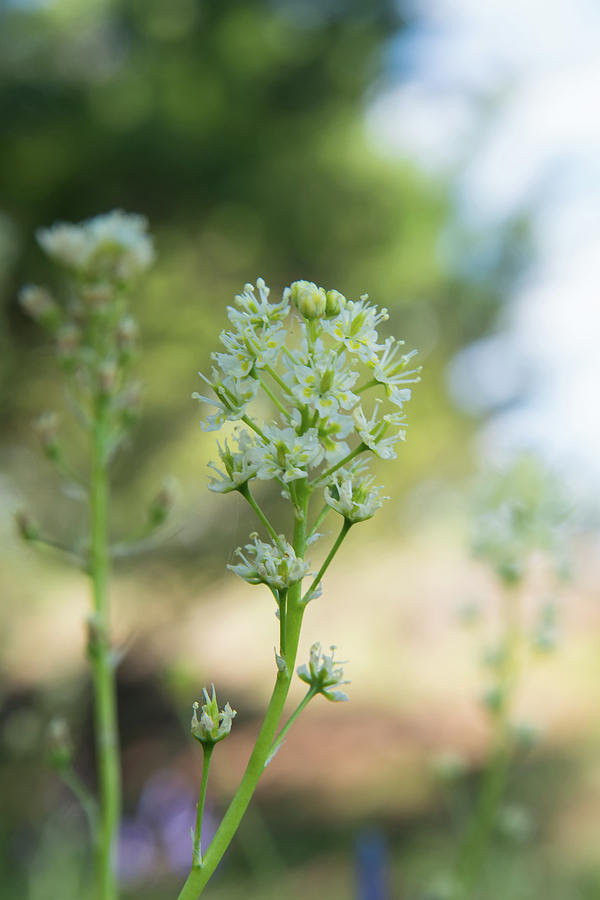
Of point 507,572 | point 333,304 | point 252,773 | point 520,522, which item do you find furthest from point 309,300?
point 520,522

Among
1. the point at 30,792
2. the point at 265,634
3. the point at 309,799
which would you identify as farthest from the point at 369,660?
the point at 30,792

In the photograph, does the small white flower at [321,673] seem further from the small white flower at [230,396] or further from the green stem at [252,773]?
the small white flower at [230,396]

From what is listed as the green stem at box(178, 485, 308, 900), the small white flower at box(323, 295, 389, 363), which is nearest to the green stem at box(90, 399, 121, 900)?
the green stem at box(178, 485, 308, 900)

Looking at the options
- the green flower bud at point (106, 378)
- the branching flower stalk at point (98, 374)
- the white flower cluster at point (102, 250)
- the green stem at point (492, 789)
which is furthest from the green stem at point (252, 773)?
the green stem at point (492, 789)

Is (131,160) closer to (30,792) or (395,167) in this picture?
(395,167)

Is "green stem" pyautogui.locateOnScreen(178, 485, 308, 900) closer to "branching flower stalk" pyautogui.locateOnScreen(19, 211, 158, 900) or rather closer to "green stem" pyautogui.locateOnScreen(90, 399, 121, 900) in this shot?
"green stem" pyautogui.locateOnScreen(90, 399, 121, 900)

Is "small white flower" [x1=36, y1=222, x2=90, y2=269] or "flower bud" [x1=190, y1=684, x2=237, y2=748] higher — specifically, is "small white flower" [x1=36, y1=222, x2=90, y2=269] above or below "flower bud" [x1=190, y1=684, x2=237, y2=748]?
above
